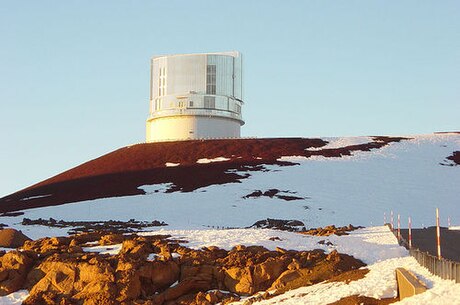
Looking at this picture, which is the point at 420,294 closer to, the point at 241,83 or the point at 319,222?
the point at 319,222

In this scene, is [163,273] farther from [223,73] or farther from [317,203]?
[223,73]

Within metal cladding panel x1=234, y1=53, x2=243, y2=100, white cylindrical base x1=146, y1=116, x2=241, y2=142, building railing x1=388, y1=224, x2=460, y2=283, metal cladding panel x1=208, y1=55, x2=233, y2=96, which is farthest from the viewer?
metal cladding panel x1=234, y1=53, x2=243, y2=100

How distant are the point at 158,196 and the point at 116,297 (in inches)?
1479

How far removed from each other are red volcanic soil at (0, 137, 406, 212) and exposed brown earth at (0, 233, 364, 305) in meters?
36.4

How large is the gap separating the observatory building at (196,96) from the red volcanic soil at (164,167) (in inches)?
302

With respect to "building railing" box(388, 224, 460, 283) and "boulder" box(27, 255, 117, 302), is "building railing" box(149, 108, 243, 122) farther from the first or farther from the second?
"building railing" box(388, 224, 460, 283)

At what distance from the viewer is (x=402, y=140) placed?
3228 inches

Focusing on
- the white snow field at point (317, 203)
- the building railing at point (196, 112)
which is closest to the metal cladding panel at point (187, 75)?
the building railing at point (196, 112)

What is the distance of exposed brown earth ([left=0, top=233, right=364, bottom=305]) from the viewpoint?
78.0ft

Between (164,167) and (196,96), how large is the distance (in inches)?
908

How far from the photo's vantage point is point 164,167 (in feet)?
241

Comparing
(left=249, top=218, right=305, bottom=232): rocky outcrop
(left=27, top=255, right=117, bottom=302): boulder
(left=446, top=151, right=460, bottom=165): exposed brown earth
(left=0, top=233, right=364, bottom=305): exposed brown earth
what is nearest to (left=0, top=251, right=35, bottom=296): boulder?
(left=0, top=233, right=364, bottom=305): exposed brown earth

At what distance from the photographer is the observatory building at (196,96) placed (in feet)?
309

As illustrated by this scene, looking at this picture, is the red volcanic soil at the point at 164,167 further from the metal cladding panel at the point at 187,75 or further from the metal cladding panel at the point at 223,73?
the metal cladding panel at the point at 223,73
